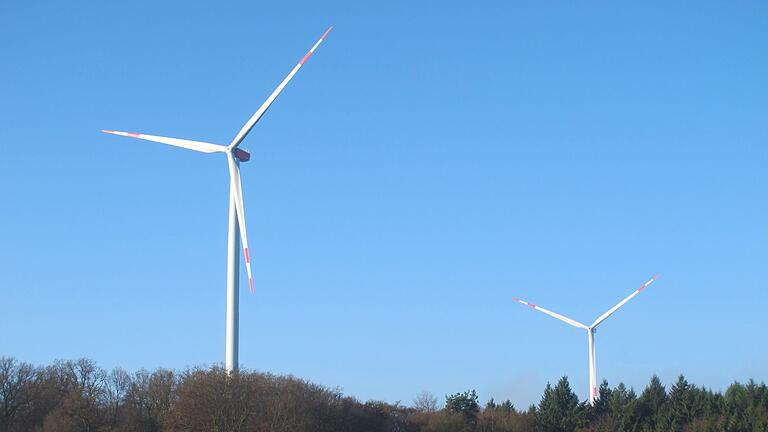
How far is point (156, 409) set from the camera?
85.4 metres

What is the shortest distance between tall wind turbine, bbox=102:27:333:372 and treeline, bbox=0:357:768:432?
618 centimetres

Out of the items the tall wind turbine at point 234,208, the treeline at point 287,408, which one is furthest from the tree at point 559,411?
the tall wind turbine at point 234,208

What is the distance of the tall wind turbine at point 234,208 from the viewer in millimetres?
64062

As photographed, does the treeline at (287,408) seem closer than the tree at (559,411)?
Yes

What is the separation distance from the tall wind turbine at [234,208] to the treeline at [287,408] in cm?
618

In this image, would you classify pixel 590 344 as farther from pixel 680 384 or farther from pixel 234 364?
pixel 234 364

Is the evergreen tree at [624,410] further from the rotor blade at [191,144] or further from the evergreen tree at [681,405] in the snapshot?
the rotor blade at [191,144]

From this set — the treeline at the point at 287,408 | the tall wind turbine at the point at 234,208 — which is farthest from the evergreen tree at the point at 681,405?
the tall wind turbine at the point at 234,208

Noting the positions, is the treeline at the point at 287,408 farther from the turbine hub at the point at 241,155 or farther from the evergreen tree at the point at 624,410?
the turbine hub at the point at 241,155

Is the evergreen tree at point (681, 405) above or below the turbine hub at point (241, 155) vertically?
below

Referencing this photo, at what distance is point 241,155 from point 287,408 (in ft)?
69.0

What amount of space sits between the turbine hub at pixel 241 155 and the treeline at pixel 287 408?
618 inches

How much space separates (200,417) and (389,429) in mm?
35335

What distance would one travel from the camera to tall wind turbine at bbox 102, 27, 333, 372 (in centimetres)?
6406
